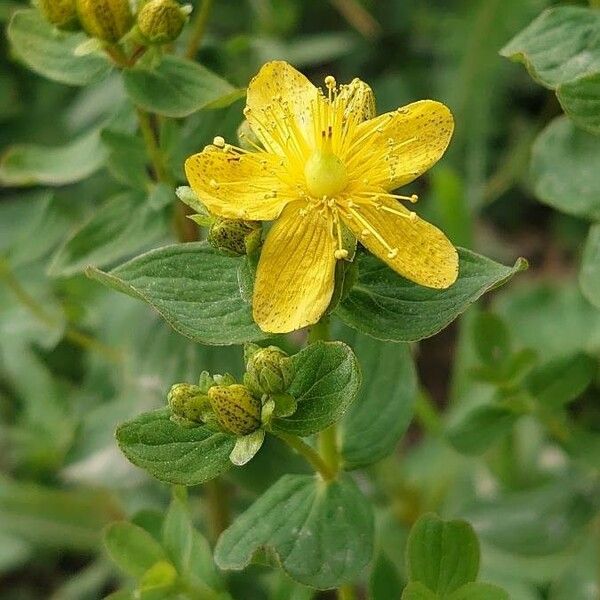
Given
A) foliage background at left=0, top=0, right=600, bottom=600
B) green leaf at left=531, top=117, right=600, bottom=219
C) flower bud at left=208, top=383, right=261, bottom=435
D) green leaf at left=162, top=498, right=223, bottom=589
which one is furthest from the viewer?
foliage background at left=0, top=0, right=600, bottom=600

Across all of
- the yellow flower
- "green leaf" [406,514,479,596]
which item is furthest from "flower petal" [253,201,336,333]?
"green leaf" [406,514,479,596]

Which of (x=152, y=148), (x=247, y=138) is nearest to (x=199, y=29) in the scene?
(x=152, y=148)

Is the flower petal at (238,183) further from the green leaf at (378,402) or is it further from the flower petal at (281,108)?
the green leaf at (378,402)

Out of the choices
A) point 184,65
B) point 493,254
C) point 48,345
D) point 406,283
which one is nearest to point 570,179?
point 406,283

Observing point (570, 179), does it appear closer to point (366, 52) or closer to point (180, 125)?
point (180, 125)

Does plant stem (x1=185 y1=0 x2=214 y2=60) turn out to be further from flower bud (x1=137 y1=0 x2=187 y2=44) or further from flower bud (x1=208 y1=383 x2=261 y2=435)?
flower bud (x1=208 y1=383 x2=261 y2=435)

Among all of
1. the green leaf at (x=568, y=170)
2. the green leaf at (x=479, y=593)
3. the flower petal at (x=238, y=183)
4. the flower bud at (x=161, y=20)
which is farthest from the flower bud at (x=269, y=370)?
the green leaf at (x=568, y=170)
